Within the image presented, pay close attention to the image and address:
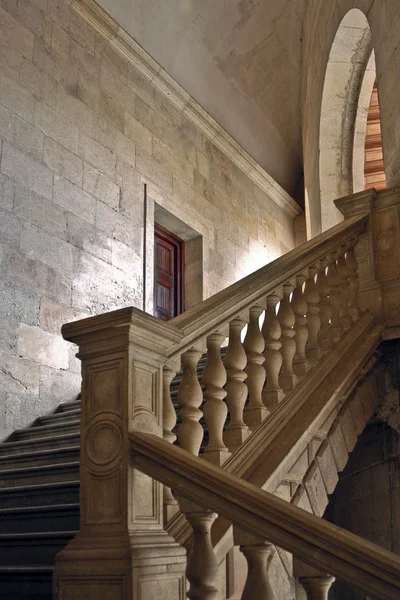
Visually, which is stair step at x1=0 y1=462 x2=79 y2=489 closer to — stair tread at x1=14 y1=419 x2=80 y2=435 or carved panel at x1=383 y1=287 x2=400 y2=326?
stair tread at x1=14 y1=419 x2=80 y2=435

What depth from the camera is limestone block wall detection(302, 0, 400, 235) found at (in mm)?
4402

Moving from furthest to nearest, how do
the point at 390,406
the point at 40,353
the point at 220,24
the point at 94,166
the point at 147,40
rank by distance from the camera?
the point at 220,24 < the point at 147,40 < the point at 94,166 < the point at 40,353 < the point at 390,406

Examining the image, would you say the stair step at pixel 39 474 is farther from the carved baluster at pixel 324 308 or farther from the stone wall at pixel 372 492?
the stone wall at pixel 372 492

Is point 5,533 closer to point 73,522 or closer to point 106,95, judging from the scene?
point 73,522

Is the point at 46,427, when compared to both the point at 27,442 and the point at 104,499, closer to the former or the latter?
the point at 27,442

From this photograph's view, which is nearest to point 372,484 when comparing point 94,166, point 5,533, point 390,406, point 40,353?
point 390,406

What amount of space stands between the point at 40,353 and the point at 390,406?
267 centimetres

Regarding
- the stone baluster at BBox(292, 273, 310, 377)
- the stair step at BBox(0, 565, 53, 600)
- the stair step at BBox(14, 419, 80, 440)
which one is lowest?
the stair step at BBox(0, 565, 53, 600)

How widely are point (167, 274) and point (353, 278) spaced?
3965 mm

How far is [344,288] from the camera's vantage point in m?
4.00

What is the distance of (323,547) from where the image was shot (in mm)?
1728

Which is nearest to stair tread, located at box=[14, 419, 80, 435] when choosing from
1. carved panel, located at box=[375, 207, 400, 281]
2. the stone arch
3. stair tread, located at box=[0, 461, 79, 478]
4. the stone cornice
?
stair tread, located at box=[0, 461, 79, 478]

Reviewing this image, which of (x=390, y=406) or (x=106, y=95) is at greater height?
(x=106, y=95)

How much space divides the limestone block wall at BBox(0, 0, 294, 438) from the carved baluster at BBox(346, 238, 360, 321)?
2449 millimetres
